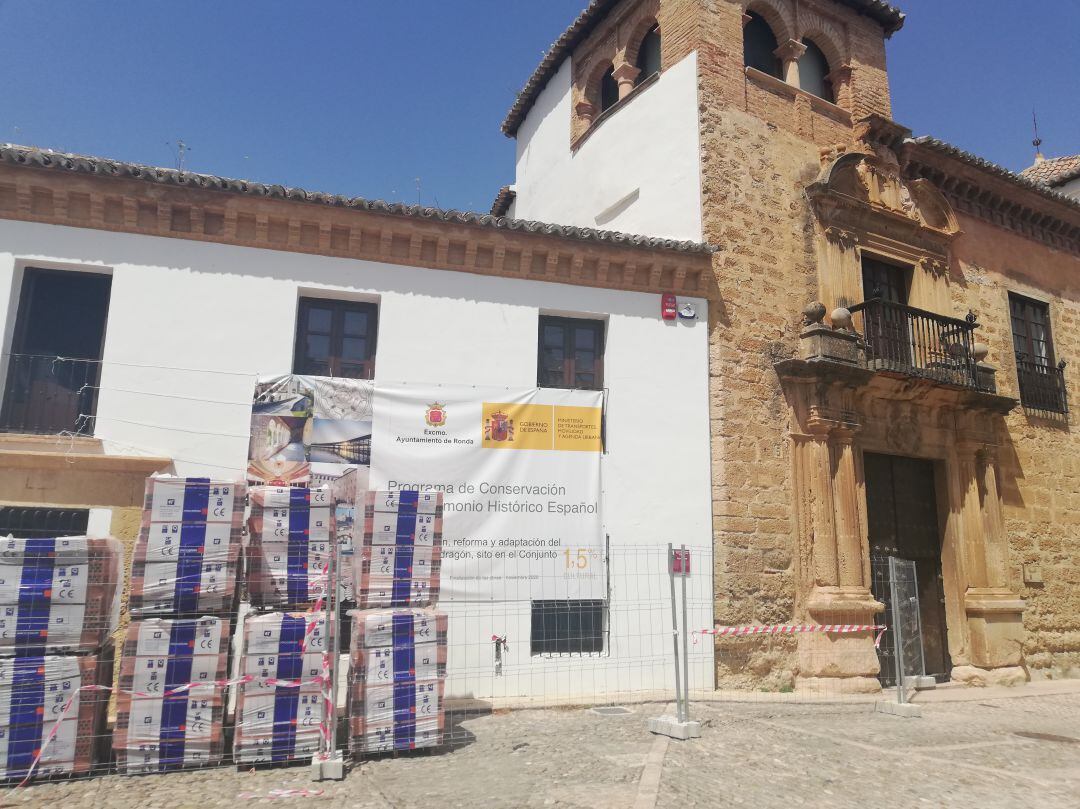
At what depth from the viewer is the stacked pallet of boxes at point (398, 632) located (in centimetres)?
601

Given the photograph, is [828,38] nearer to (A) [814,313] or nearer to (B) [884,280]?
(B) [884,280]

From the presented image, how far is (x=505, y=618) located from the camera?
855cm

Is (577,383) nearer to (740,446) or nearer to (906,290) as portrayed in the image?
(740,446)

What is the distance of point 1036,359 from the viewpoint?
1348 centimetres

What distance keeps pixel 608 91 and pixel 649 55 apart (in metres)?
1.34

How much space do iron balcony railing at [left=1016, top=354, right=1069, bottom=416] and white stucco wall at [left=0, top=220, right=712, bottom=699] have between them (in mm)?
6798

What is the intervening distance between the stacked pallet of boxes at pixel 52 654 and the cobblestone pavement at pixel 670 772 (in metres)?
0.28

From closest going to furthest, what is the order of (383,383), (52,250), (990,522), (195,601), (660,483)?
(195,601)
(52,250)
(383,383)
(660,483)
(990,522)

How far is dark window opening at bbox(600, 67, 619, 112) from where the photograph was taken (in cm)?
1391

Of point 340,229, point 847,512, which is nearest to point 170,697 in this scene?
point 340,229

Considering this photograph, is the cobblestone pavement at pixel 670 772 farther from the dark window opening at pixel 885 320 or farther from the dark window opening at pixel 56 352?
the dark window opening at pixel 885 320

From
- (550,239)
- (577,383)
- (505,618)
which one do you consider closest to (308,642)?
(505,618)

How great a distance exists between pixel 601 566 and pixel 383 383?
3.30 meters

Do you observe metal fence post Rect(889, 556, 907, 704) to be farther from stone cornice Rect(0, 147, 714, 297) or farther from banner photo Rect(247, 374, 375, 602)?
banner photo Rect(247, 374, 375, 602)
